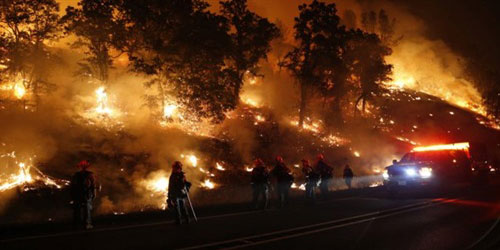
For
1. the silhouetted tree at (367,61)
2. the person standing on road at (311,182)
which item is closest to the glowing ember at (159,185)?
the person standing on road at (311,182)

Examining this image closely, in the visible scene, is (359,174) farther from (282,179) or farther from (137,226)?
(137,226)

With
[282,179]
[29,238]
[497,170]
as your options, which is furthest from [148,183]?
[497,170]

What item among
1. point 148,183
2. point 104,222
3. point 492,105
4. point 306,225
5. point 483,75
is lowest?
point 306,225

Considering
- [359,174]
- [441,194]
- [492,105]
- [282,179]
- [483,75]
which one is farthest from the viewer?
[483,75]

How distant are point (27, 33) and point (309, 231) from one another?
70.9 ft

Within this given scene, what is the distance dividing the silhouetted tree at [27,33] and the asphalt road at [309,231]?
1694 cm

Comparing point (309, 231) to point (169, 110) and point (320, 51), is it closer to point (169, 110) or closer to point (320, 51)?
point (169, 110)

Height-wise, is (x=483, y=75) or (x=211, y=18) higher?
(x=483, y=75)

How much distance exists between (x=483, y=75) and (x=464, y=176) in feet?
235

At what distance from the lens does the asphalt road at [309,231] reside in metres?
7.79

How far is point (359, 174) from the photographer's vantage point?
34.0 m

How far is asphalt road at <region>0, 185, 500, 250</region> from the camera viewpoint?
25.6ft

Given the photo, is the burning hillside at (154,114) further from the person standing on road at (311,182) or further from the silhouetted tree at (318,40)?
the person standing on road at (311,182)

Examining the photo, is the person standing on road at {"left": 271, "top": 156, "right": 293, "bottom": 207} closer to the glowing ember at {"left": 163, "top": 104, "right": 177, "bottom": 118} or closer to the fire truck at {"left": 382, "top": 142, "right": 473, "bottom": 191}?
the fire truck at {"left": 382, "top": 142, "right": 473, "bottom": 191}
